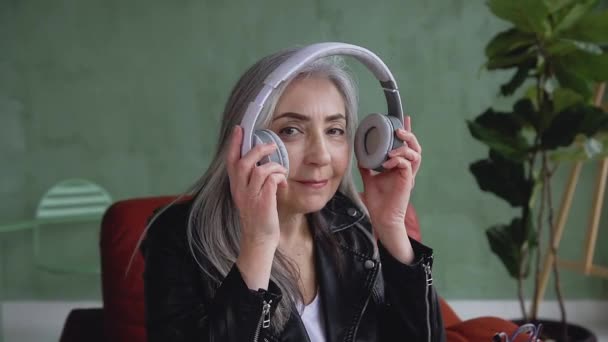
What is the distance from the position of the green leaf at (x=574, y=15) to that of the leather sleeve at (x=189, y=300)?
1.28m

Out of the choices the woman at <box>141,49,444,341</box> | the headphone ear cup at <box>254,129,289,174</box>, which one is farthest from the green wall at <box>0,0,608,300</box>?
the headphone ear cup at <box>254,129,289,174</box>

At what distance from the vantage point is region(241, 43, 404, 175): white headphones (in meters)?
0.94

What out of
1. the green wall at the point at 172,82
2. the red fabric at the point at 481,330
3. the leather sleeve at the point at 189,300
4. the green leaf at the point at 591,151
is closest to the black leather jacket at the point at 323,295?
the leather sleeve at the point at 189,300

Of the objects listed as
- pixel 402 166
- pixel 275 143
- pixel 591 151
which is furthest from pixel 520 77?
pixel 275 143

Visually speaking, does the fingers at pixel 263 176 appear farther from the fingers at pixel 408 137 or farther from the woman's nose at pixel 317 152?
the fingers at pixel 408 137

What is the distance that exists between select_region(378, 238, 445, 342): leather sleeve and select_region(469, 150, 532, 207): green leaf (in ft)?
2.99

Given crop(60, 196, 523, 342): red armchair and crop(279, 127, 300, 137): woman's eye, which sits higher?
crop(279, 127, 300, 137): woman's eye

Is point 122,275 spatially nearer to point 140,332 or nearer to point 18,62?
point 140,332

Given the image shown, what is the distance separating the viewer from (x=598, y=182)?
267 cm

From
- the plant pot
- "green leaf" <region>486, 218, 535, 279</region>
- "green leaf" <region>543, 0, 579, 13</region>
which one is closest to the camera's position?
"green leaf" <region>543, 0, 579, 13</region>

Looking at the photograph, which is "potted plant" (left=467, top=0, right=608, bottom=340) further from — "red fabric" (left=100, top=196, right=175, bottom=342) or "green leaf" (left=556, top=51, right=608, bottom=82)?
"red fabric" (left=100, top=196, right=175, bottom=342)

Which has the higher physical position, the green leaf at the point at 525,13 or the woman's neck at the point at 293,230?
the green leaf at the point at 525,13

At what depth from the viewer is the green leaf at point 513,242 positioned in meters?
2.09

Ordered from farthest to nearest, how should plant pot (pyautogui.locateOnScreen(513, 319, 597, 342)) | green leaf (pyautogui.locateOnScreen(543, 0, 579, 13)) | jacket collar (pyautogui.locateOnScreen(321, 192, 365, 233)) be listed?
1. plant pot (pyautogui.locateOnScreen(513, 319, 597, 342))
2. green leaf (pyautogui.locateOnScreen(543, 0, 579, 13))
3. jacket collar (pyautogui.locateOnScreen(321, 192, 365, 233))
